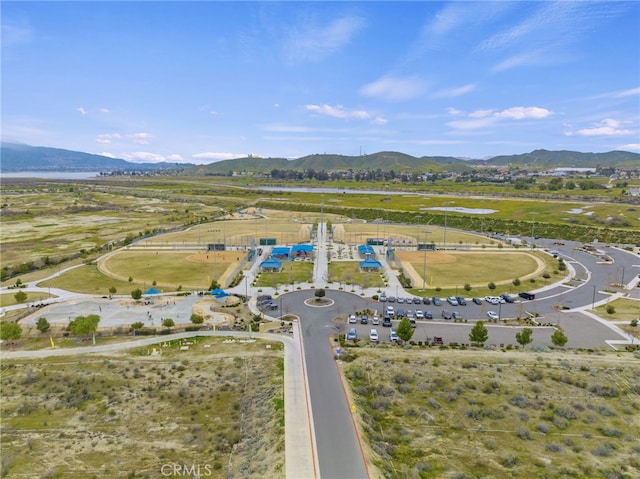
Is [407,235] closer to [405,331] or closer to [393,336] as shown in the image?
[393,336]

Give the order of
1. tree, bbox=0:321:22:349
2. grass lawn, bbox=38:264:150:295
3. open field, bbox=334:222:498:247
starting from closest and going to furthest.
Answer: tree, bbox=0:321:22:349
grass lawn, bbox=38:264:150:295
open field, bbox=334:222:498:247

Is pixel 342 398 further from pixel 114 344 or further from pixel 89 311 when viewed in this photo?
pixel 89 311

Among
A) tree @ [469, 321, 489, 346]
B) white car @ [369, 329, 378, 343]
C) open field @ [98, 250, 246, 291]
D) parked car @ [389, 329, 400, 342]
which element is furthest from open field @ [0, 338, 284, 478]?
open field @ [98, 250, 246, 291]

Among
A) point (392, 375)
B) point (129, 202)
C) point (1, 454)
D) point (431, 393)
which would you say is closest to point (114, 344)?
point (1, 454)

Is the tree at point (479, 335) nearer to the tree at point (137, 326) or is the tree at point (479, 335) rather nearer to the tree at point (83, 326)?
the tree at point (137, 326)

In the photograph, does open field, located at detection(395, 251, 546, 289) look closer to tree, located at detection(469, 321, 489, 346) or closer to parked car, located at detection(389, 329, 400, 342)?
parked car, located at detection(389, 329, 400, 342)

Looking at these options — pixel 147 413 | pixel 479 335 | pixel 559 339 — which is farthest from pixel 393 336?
pixel 147 413
